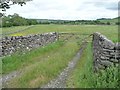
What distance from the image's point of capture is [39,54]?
98.3 ft

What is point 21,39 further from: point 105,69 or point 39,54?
point 105,69

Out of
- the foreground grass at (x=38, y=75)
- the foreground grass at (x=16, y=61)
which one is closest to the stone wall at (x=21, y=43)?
the foreground grass at (x=16, y=61)

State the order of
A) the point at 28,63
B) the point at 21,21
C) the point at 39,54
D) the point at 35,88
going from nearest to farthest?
the point at 35,88 → the point at 28,63 → the point at 39,54 → the point at 21,21

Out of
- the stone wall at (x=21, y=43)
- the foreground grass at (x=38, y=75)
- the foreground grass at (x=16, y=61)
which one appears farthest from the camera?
the stone wall at (x=21, y=43)

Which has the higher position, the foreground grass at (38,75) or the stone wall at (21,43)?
the stone wall at (21,43)

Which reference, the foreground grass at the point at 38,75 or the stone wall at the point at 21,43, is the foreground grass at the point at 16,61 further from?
the foreground grass at the point at 38,75

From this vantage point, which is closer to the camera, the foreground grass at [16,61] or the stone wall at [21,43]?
the foreground grass at [16,61]

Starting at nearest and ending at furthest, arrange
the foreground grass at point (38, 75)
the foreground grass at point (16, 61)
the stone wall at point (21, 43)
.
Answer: the foreground grass at point (38, 75) → the foreground grass at point (16, 61) → the stone wall at point (21, 43)

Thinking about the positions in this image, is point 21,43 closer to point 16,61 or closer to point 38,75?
point 16,61

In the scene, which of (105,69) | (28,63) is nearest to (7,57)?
(28,63)

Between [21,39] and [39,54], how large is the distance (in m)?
2.29

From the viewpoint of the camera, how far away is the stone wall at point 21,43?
2769cm

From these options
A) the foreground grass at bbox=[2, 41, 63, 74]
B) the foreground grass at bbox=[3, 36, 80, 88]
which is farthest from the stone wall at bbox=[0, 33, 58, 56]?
the foreground grass at bbox=[3, 36, 80, 88]

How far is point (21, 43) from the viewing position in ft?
101
